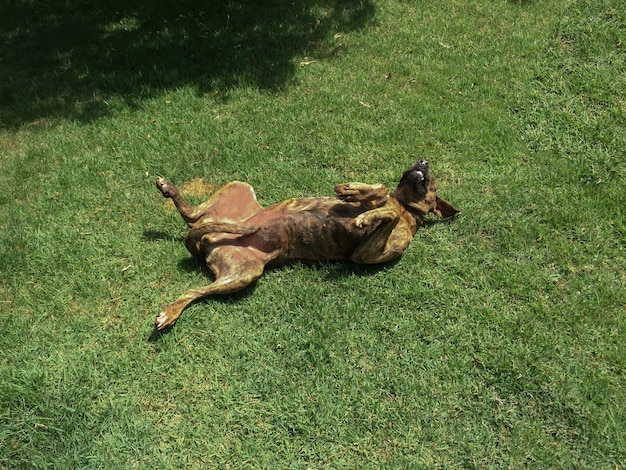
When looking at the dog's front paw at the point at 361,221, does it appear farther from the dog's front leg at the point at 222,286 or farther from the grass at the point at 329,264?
the dog's front leg at the point at 222,286

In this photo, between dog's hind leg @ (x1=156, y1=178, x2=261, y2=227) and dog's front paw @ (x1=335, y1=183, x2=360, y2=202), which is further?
dog's hind leg @ (x1=156, y1=178, x2=261, y2=227)

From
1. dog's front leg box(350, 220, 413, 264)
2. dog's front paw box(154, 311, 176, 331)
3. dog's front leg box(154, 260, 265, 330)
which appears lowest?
dog's front paw box(154, 311, 176, 331)

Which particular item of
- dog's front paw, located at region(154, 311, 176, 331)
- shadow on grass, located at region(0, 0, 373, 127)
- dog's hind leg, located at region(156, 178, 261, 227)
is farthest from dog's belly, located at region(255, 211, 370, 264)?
shadow on grass, located at region(0, 0, 373, 127)

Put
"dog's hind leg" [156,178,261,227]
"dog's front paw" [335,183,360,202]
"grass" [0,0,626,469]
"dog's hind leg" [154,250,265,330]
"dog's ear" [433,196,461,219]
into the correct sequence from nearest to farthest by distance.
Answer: "grass" [0,0,626,469]
"dog's front paw" [335,183,360,202]
"dog's hind leg" [154,250,265,330]
"dog's hind leg" [156,178,261,227]
"dog's ear" [433,196,461,219]

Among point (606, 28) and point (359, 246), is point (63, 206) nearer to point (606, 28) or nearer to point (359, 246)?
point (359, 246)

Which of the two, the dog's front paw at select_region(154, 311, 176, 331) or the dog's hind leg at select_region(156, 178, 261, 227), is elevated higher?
the dog's hind leg at select_region(156, 178, 261, 227)

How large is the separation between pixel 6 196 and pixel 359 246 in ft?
12.6

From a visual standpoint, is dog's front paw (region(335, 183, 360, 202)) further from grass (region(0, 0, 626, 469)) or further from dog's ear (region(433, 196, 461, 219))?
dog's ear (region(433, 196, 461, 219))

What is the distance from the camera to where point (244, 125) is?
5.91 meters

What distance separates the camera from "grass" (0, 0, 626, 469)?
3.46m

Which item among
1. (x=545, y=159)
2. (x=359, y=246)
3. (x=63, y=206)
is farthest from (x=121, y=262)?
(x=545, y=159)

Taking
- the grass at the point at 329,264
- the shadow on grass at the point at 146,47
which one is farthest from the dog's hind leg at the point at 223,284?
the shadow on grass at the point at 146,47

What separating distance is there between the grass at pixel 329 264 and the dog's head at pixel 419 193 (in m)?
0.30

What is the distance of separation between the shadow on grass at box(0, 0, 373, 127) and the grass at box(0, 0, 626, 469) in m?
0.05
